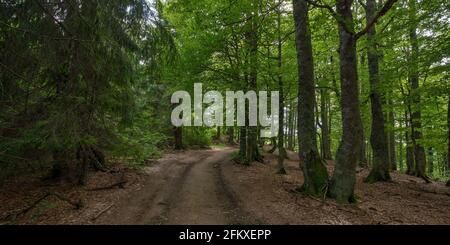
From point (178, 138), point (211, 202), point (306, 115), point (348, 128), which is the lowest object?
point (211, 202)

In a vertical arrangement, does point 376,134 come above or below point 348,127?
below

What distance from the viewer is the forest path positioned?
6.23 metres

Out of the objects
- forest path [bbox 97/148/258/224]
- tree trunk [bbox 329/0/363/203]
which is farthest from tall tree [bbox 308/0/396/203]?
forest path [bbox 97/148/258/224]

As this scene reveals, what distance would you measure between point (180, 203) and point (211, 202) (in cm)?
84

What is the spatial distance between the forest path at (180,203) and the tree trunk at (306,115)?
244 centimetres

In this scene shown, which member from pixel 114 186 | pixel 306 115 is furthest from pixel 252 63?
pixel 114 186

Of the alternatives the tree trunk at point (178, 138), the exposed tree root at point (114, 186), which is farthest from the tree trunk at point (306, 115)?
the tree trunk at point (178, 138)

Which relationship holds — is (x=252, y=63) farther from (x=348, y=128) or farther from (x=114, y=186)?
(x=114, y=186)

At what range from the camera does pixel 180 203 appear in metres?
7.42

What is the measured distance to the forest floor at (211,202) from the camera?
6.36m

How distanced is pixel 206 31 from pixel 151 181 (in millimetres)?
6581

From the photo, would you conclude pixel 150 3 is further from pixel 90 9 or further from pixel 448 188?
pixel 448 188
